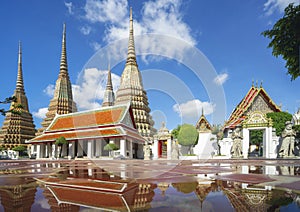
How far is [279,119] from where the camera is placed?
30938mm

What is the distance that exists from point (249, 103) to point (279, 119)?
4.54 m

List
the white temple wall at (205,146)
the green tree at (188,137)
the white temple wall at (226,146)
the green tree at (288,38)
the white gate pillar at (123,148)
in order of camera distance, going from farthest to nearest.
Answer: the green tree at (188,137)
the white temple wall at (205,146)
the white gate pillar at (123,148)
the white temple wall at (226,146)
the green tree at (288,38)

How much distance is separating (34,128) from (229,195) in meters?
56.5

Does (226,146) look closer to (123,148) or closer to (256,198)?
(123,148)

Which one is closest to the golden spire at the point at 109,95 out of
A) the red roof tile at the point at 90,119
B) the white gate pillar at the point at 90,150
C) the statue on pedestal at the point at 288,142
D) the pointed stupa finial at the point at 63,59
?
the pointed stupa finial at the point at 63,59

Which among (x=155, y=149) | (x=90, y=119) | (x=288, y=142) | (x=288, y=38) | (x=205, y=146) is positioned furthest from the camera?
(x=90, y=119)

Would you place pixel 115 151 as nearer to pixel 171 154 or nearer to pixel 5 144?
pixel 171 154

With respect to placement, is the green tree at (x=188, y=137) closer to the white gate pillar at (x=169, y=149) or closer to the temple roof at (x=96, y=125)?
the white gate pillar at (x=169, y=149)

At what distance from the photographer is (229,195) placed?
9.45 feet

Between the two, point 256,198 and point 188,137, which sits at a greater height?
point 256,198

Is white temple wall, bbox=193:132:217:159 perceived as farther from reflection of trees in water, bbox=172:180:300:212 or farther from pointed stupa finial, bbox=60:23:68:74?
pointed stupa finial, bbox=60:23:68:74

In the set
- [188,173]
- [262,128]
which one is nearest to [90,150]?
[262,128]

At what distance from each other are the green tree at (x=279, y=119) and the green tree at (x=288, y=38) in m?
22.1

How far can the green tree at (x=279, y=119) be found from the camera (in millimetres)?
30656
